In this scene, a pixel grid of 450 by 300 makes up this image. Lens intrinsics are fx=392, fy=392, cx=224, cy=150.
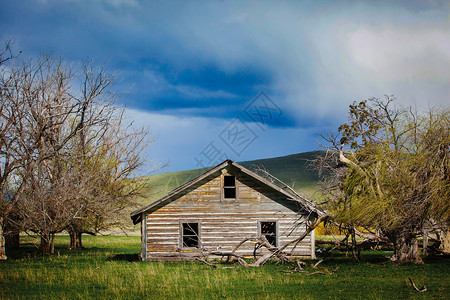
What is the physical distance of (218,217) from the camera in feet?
73.0

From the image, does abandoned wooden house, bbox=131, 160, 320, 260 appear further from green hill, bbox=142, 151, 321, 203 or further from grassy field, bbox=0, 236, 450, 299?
green hill, bbox=142, 151, 321, 203

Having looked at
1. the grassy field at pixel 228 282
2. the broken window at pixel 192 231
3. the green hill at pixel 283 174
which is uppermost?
the green hill at pixel 283 174

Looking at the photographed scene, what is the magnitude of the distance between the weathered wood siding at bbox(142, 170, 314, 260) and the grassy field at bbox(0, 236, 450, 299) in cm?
293

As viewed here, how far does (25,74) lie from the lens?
1024 inches

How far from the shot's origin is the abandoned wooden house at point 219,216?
72.2 feet

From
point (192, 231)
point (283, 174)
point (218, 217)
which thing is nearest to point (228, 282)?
point (218, 217)

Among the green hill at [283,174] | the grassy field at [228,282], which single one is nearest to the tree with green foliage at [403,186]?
the grassy field at [228,282]

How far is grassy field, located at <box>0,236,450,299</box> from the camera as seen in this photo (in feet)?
39.3

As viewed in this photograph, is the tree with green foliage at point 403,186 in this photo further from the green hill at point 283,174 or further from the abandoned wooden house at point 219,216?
the green hill at point 283,174

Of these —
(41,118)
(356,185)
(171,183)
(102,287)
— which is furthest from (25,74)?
(171,183)

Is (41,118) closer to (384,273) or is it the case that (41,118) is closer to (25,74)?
(25,74)

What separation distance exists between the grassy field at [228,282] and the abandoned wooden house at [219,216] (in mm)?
2908

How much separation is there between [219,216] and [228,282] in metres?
8.29

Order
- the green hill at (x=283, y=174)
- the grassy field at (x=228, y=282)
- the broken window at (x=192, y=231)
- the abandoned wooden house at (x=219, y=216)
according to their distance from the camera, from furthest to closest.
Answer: the green hill at (x=283, y=174) < the abandoned wooden house at (x=219, y=216) < the broken window at (x=192, y=231) < the grassy field at (x=228, y=282)
